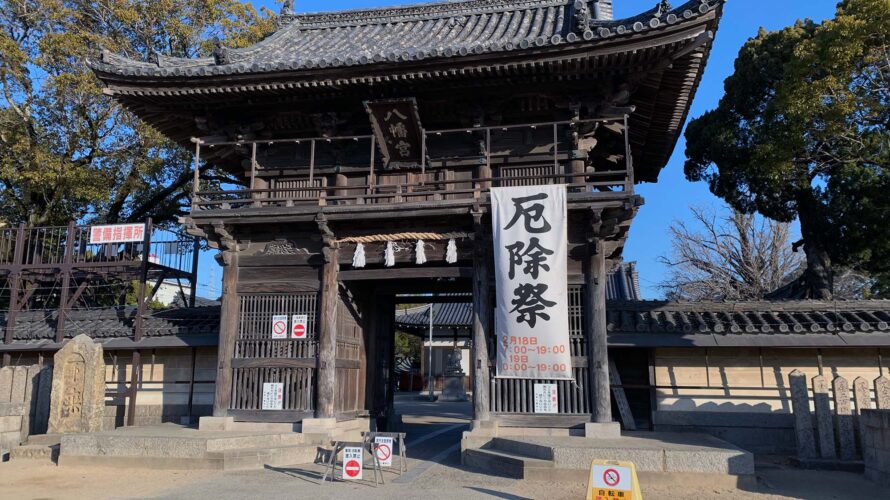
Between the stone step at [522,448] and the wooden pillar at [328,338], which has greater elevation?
the wooden pillar at [328,338]

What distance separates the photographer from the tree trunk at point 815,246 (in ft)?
56.3

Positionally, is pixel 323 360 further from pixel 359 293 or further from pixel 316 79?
pixel 316 79

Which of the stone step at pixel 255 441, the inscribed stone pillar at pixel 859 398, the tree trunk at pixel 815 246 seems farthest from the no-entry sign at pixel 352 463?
the tree trunk at pixel 815 246

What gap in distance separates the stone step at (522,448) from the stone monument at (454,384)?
24.2 meters

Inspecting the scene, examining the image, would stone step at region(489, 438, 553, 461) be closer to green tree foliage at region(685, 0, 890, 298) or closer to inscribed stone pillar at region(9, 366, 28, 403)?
green tree foliage at region(685, 0, 890, 298)

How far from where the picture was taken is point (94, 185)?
73.3 ft

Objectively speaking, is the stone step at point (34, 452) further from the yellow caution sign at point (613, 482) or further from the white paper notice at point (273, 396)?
the yellow caution sign at point (613, 482)

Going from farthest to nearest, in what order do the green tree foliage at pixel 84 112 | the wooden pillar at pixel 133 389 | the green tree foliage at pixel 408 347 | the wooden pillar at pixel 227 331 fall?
the green tree foliage at pixel 408 347
the green tree foliage at pixel 84 112
the wooden pillar at pixel 133 389
the wooden pillar at pixel 227 331

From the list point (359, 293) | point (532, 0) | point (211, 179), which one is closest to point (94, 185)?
point (211, 179)

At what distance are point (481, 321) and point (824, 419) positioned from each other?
21.1 feet

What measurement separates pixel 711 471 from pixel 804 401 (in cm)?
346

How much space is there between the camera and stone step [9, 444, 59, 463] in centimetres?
1168

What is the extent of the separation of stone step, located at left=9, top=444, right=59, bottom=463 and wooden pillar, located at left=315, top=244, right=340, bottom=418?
16.4ft

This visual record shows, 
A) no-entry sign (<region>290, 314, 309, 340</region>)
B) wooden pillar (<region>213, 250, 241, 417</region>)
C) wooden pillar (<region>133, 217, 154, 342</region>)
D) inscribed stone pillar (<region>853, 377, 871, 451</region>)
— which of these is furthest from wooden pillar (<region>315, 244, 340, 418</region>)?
inscribed stone pillar (<region>853, 377, 871, 451</region>)
